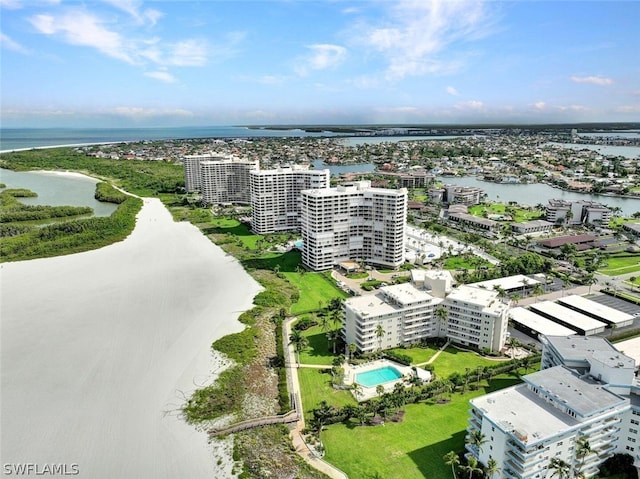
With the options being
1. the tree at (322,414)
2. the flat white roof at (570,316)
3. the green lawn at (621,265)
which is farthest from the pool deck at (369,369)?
the green lawn at (621,265)

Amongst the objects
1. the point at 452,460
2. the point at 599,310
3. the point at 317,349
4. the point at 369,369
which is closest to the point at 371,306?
the point at 369,369

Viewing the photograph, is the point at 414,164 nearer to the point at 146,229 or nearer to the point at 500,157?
the point at 500,157

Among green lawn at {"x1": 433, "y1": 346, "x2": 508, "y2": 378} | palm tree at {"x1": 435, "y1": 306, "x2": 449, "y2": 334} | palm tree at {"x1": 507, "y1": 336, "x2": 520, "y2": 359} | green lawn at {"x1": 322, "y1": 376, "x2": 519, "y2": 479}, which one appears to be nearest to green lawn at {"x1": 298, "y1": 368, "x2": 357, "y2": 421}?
green lawn at {"x1": 322, "y1": 376, "x2": 519, "y2": 479}

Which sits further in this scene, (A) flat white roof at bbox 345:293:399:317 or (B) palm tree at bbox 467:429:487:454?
(A) flat white roof at bbox 345:293:399:317

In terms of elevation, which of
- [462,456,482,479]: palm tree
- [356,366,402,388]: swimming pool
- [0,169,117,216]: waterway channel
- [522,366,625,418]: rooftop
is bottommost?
[356,366,402,388]: swimming pool

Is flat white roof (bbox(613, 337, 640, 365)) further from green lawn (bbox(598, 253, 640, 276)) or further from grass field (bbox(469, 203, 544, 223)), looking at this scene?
grass field (bbox(469, 203, 544, 223))

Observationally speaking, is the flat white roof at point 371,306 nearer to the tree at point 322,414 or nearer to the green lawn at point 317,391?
the green lawn at point 317,391

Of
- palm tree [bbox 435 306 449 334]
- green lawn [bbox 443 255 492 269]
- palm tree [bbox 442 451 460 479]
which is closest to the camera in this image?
palm tree [bbox 442 451 460 479]
